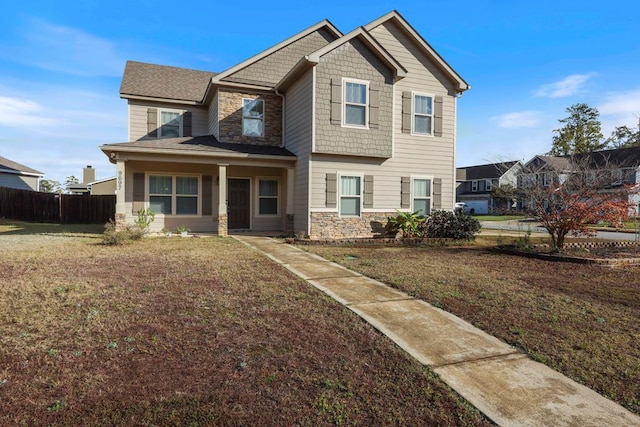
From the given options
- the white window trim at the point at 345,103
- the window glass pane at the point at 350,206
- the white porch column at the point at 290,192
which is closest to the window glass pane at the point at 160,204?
the white porch column at the point at 290,192

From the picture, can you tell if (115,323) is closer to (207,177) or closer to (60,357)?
(60,357)

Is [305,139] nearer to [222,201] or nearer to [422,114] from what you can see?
[222,201]

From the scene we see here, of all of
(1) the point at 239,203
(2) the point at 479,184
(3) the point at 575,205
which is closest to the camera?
(3) the point at 575,205

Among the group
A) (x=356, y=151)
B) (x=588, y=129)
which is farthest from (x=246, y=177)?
(x=588, y=129)

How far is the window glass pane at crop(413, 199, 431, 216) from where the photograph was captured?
13688 mm

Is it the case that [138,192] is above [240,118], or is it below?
below

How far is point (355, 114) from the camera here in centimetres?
1221

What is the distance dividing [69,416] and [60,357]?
3.48ft

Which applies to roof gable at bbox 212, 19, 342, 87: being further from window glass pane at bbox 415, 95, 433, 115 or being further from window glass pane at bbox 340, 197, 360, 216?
window glass pane at bbox 340, 197, 360, 216

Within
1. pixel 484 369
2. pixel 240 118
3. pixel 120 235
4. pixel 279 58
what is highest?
pixel 279 58

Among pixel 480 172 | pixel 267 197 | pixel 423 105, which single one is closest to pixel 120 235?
pixel 267 197

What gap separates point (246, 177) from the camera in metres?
14.5

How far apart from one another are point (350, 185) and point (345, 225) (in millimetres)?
1427

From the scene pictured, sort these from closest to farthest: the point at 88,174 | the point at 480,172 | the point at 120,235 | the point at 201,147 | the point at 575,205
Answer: the point at 575,205, the point at 120,235, the point at 201,147, the point at 88,174, the point at 480,172
